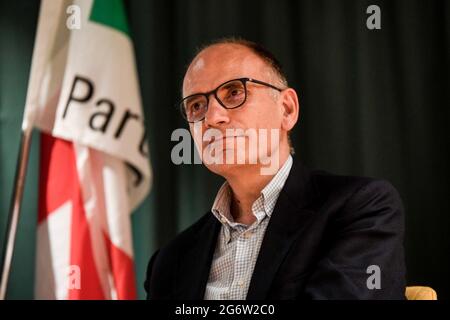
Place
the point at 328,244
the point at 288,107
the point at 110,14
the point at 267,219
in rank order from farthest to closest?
1. the point at 110,14
2. the point at 288,107
3. the point at 267,219
4. the point at 328,244

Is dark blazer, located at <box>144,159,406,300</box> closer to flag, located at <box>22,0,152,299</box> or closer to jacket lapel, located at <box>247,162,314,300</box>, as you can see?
jacket lapel, located at <box>247,162,314,300</box>

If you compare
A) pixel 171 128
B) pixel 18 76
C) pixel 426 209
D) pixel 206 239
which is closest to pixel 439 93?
pixel 426 209

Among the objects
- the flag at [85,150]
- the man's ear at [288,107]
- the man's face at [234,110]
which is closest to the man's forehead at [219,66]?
the man's face at [234,110]

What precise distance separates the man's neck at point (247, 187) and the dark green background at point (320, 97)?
42.9 inches

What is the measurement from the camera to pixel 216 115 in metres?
1.35

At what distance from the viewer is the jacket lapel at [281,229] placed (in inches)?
46.1

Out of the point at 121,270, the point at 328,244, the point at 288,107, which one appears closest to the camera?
the point at 328,244

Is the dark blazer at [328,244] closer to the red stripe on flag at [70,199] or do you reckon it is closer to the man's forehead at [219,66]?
the man's forehead at [219,66]

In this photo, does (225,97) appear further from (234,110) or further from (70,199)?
(70,199)

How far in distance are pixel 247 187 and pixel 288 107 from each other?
0.89 ft

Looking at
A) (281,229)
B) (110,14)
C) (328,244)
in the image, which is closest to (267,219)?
(281,229)

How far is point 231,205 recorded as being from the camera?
1.51 metres
